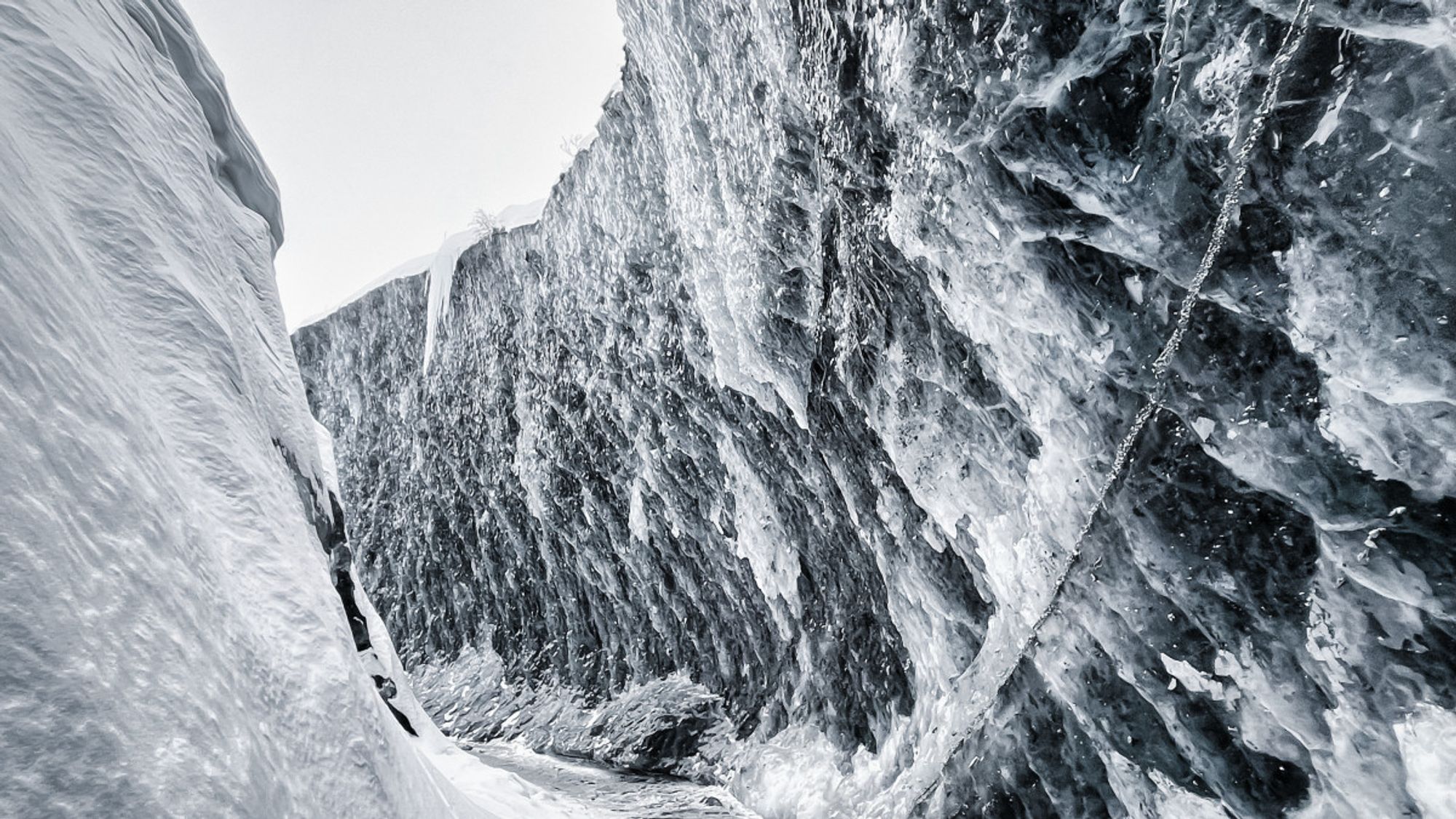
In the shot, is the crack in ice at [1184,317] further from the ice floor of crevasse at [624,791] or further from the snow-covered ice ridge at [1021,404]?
the ice floor of crevasse at [624,791]

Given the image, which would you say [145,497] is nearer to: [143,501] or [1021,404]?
[143,501]

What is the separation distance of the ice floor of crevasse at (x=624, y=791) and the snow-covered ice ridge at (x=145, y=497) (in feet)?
5.68

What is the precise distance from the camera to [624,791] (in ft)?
A: 15.6

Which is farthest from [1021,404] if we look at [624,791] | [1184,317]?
[624,791]

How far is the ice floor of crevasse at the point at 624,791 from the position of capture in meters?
4.22

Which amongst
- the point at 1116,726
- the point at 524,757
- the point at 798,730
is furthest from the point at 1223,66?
the point at 524,757

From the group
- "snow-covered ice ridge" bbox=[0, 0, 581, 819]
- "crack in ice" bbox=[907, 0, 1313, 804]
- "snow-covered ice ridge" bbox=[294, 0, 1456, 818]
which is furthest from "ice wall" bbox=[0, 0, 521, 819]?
"snow-covered ice ridge" bbox=[294, 0, 1456, 818]

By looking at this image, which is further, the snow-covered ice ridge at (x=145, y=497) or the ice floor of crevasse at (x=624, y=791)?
the ice floor of crevasse at (x=624, y=791)

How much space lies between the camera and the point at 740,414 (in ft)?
16.8

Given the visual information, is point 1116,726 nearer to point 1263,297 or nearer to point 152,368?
point 1263,297

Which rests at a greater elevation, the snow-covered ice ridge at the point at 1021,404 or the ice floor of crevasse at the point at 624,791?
the snow-covered ice ridge at the point at 1021,404

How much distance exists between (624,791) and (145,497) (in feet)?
13.5

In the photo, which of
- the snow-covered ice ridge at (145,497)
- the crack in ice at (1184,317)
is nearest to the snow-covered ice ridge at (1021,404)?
the crack in ice at (1184,317)

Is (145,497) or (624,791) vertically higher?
(145,497)
